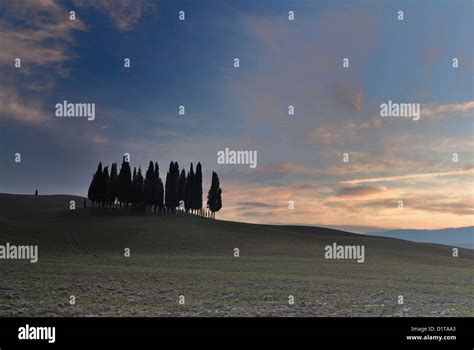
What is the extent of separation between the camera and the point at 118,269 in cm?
3650

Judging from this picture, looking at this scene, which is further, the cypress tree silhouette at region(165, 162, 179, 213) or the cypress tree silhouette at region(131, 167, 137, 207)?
the cypress tree silhouette at region(165, 162, 179, 213)

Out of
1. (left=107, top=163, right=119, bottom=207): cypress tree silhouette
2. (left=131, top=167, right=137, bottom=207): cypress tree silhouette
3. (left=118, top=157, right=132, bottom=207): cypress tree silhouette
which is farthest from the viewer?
(left=107, top=163, right=119, bottom=207): cypress tree silhouette

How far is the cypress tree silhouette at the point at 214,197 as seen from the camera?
108000 mm

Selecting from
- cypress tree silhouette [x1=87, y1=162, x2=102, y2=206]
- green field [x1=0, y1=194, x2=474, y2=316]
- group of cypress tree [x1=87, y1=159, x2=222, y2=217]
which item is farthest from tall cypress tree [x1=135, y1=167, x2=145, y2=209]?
green field [x1=0, y1=194, x2=474, y2=316]

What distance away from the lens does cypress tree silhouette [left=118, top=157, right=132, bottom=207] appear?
10219cm

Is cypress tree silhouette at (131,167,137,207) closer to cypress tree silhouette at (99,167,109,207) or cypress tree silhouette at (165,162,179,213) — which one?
cypress tree silhouette at (99,167,109,207)

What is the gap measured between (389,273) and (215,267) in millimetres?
15998

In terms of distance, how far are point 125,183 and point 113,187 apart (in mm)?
3942

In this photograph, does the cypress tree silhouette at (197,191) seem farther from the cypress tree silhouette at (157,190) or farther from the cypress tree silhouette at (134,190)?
the cypress tree silhouette at (134,190)

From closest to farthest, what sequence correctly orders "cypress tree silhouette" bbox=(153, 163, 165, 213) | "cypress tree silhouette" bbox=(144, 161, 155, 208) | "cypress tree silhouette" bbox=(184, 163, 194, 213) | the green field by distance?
the green field, "cypress tree silhouette" bbox=(144, 161, 155, 208), "cypress tree silhouette" bbox=(153, 163, 165, 213), "cypress tree silhouette" bbox=(184, 163, 194, 213)

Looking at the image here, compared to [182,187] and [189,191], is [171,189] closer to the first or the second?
[182,187]

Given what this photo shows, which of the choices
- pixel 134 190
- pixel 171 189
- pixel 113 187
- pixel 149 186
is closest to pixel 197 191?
pixel 171 189
